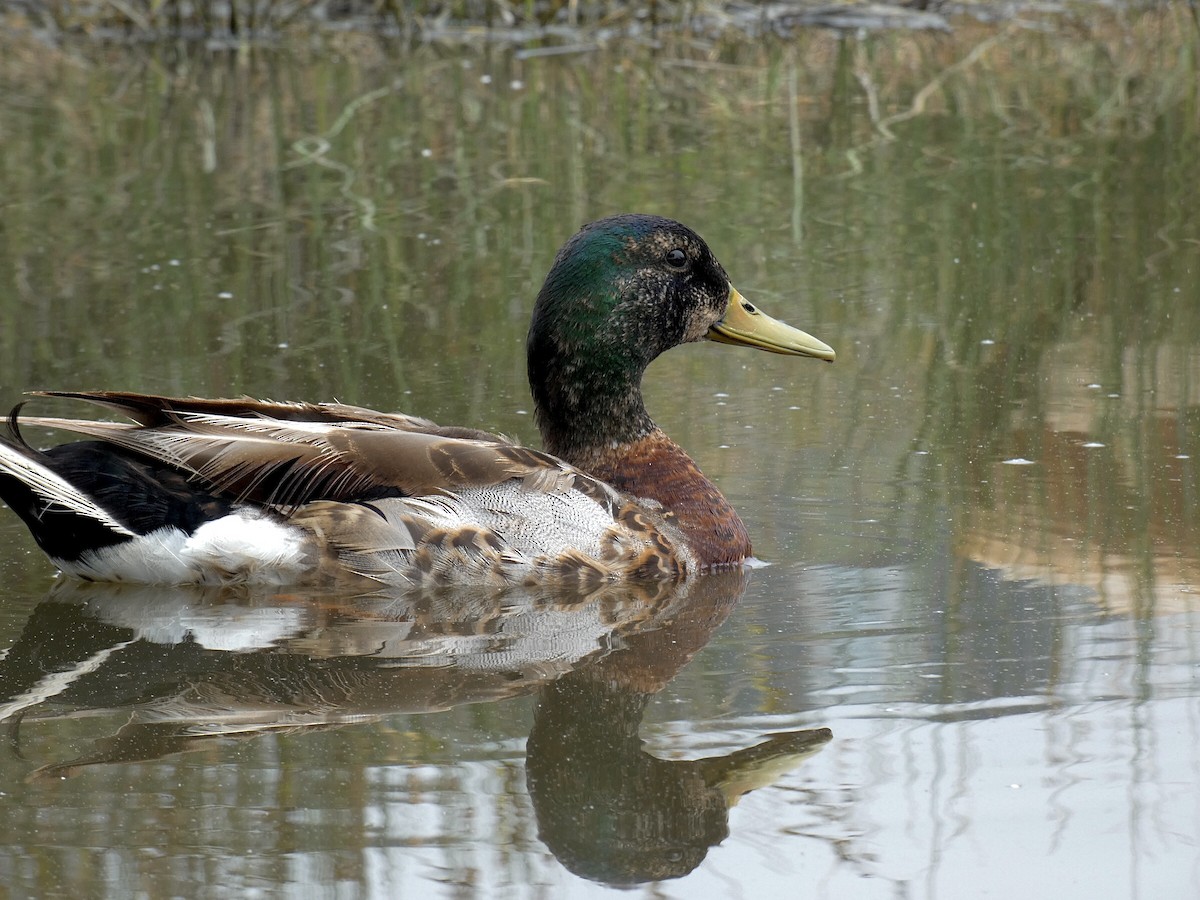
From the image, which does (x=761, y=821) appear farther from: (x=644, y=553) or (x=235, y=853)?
(x=644, y=553)

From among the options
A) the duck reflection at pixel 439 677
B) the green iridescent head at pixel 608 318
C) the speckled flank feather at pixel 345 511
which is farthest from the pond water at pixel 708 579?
the green iridescent head at pixel 608 318

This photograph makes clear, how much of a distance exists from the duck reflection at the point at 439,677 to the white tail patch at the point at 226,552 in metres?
0.08

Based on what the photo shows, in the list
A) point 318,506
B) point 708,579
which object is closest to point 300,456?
point 318,506

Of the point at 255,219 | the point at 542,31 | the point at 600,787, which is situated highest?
the point at 542,31

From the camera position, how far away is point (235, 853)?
3.85m

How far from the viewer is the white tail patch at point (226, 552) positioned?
5.68 m

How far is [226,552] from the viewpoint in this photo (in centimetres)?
569

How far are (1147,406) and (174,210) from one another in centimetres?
647

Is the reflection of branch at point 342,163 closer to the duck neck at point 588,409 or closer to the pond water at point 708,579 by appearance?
the pond water at point 708,579

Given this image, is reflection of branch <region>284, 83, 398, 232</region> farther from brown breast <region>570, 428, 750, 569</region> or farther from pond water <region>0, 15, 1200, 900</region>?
brown breast <region>570, 428, 750, 569</region>

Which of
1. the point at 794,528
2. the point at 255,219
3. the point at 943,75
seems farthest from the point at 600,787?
the point at 943,75

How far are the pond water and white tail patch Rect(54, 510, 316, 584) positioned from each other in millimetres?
113

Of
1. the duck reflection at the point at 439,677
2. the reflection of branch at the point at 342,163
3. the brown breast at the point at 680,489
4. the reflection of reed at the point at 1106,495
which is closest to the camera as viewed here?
the duck reflection at the point at 439,677

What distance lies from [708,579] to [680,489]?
366 mm
